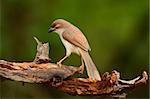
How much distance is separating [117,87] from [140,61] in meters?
2.73

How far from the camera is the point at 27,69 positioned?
2.72m

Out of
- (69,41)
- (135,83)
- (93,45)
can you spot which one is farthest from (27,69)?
(93,45)

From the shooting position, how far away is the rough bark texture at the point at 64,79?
2.69m

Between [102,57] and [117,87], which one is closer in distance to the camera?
[117,87]

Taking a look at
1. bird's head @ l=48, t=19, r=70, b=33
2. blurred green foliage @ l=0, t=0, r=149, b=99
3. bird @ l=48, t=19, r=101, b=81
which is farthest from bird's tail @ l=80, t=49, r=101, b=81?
blurred green foliage @ l=0, t=0, r=149, b=99

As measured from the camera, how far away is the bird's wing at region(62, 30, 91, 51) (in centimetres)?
275

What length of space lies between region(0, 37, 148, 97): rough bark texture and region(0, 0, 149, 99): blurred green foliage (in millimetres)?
2313

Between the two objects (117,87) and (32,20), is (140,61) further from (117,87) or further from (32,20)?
(117,87)

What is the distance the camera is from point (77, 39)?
2746 mm

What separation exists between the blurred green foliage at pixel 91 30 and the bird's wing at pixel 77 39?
7.42 ft

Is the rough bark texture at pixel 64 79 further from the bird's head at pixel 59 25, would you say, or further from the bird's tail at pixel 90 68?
the bird's head at pixel 59 25

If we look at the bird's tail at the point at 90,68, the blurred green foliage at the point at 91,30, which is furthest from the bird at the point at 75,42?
the blurred green foliage at the point at 91,30

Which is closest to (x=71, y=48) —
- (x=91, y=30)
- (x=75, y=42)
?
(x=75, y=42)

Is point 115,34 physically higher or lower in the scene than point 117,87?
higher
